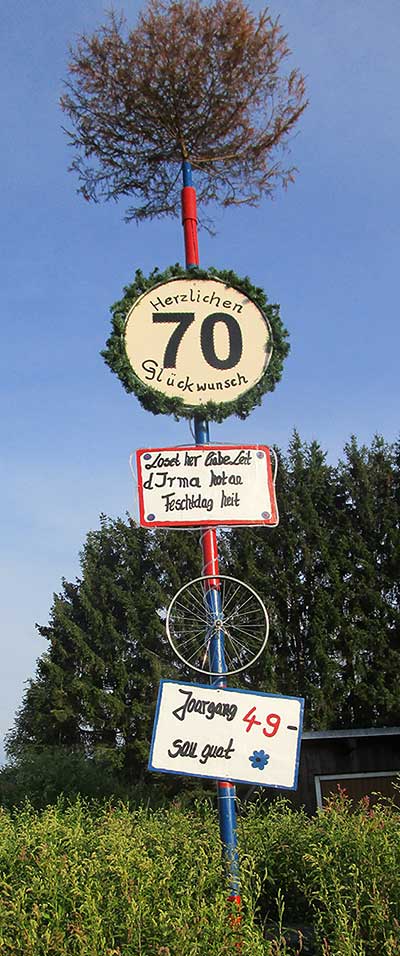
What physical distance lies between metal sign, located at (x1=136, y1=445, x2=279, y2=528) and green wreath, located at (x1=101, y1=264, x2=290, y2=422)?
0.39 m

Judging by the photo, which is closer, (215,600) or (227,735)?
(227,735)

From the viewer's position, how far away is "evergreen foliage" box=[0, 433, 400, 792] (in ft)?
95.8

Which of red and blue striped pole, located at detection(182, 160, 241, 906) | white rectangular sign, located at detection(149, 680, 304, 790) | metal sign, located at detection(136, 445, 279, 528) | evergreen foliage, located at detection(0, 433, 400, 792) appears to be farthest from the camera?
evergreen foliage, located at detection(0, 433, 400, 792)

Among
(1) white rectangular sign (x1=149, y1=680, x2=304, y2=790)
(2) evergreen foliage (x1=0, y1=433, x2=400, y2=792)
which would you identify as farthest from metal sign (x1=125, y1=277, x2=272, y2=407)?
(2) evergreen foliage (x1=0, y1=433, x2=400, y2=792)

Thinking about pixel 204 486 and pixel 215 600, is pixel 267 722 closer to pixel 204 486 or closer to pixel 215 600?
pixel 215 600

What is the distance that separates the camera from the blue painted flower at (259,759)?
5152 mm

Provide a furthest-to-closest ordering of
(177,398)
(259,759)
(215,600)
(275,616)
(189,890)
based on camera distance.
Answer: (275,616) < (177,398) < (215,600) < (259,759) < (189,890)

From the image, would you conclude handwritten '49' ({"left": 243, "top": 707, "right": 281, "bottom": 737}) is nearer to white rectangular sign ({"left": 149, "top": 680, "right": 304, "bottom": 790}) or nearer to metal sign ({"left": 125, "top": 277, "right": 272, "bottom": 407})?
white rectangular sign ({"left": 149, "top": 680, "right": 304, "bottom": 790})

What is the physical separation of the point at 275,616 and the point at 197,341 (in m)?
25.0

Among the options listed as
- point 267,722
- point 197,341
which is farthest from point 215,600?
point 197,341

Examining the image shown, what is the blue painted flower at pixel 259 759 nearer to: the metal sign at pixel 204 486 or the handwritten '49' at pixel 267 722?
the handwritten '49' at pixel 267 722

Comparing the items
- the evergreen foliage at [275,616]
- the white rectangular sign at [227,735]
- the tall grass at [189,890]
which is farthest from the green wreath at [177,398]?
the evergreen foliage at [275,616]

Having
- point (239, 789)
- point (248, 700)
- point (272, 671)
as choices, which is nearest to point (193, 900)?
point (248, 700)

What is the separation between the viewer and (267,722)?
5.21 metres
